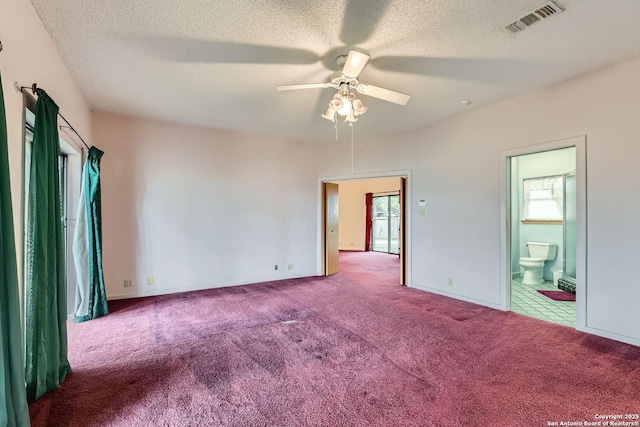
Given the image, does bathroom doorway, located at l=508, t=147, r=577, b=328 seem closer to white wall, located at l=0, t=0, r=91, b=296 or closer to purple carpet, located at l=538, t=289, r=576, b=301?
purple carpet, located at l=538, t=289, r=576, b=301

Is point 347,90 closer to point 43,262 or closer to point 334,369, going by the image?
point 334,369

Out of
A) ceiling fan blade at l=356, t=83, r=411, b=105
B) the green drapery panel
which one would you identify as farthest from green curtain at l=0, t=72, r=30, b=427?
ceiling fan blade at l=356, t=83, r=411, b=105

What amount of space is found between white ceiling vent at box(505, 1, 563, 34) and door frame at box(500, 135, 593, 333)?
1.57 m

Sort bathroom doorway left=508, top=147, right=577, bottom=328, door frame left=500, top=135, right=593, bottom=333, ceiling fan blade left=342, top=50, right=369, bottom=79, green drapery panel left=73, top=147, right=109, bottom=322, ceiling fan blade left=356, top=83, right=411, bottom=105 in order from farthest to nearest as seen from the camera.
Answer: bathroom doorway left=508, top=147, right=577, bottom=328 → green drapery panel left=73, top=147, right=109, bottom=322 → door frame left=500, top=135, right=593, bottom=333 → ceiling fan blade left=356, top=83, right=411, bottom=105 → ceiling fan blade left=342, top=50, right=369, bottom=79

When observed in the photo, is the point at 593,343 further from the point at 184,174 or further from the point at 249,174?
the point at 184,174

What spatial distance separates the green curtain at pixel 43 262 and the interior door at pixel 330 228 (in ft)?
13.7

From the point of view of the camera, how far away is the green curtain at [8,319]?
51.5 inches

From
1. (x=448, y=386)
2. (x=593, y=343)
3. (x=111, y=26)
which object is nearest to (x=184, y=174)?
(x=111, y=26)

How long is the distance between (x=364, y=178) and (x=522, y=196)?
3.13m

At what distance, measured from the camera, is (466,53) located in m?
2.49

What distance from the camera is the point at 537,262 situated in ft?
16.6

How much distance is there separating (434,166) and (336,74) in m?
2.58

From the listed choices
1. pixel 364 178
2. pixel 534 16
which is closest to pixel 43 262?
pixel 534 16

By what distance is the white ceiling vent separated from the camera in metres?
1.93
